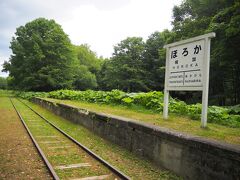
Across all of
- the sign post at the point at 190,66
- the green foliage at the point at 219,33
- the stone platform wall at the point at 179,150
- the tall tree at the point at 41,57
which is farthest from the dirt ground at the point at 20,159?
the tall tree at the point at 41,57

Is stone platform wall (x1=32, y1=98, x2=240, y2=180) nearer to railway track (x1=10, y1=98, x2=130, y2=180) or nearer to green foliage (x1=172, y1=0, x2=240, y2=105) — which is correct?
railway track (x1=10, y1=98, x2=130, y2=180)

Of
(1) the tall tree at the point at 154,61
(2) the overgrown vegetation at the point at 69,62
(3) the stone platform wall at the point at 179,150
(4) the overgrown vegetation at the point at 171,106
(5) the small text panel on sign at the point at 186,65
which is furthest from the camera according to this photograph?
(1) the tall tree at the point at 154,61

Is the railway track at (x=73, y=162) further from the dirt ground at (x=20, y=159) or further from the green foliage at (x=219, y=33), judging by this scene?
the green foliage at (x=219, y=33)

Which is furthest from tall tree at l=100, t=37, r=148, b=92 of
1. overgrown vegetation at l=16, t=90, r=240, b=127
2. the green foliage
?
overgrown vegetation at l=16, t=90, r=240, b=127

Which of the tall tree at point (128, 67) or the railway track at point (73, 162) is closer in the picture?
the railway track at point (73, 162)

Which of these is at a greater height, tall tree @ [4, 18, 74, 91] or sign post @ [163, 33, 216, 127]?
tall tree @ [4, 18, 74, 91]

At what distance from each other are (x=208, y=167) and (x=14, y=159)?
4.37 m

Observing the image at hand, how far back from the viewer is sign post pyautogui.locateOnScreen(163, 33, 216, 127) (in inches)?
231

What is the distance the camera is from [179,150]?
452cm

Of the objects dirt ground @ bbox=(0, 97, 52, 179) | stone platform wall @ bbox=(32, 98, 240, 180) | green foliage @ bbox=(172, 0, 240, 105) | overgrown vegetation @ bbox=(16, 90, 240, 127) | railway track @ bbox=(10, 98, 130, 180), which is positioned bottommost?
dirt ground @ bbox=(0, 97, 52, 179)

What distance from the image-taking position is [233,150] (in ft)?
11.3

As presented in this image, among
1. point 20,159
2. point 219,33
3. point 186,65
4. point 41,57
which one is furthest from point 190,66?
point 41,57

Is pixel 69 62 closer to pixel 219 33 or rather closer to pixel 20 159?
pixel 219 33

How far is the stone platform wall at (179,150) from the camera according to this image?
360 centimetres
